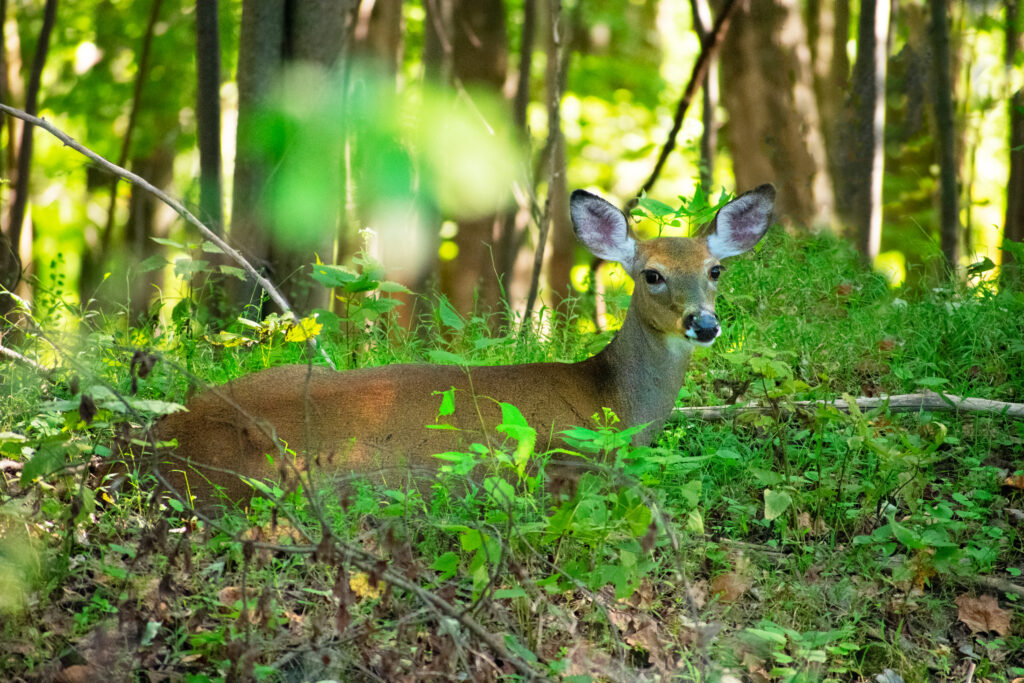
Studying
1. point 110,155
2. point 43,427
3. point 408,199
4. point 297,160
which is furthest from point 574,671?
point 110,155

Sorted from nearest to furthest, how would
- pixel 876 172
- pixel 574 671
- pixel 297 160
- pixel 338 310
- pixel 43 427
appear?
pixel 574 671
pixel 43 427
pixel 297 160
pixel 338 310
pixel 876 172

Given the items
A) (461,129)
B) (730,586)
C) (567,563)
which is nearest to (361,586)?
(567,563)

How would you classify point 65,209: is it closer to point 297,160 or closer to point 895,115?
point 297,160

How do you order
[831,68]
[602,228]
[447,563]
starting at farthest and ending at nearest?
[831,68]
[602,228]
[447,563]

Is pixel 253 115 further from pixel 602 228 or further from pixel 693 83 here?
pixel 693 83

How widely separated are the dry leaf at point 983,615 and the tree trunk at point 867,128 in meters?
5.09

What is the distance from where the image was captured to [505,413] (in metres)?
3.77

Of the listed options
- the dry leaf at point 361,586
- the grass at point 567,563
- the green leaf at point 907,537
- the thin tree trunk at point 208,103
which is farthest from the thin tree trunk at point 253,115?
the green leaf at point 907,537

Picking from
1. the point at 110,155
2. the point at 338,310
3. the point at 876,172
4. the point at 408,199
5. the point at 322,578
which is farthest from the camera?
the point at 110,155

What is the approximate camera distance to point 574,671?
3430 mm

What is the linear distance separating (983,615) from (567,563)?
158 cm

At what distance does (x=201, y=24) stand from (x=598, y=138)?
10.4 m

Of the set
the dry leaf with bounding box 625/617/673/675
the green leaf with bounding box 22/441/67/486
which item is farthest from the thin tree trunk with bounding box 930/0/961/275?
the green leaf with bounding box 22/441/67/486

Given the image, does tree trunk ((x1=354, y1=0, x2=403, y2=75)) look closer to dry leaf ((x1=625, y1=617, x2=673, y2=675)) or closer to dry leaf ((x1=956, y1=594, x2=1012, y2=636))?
dry leaf ((x1=625, y1=617, x2=673, y2=675))
